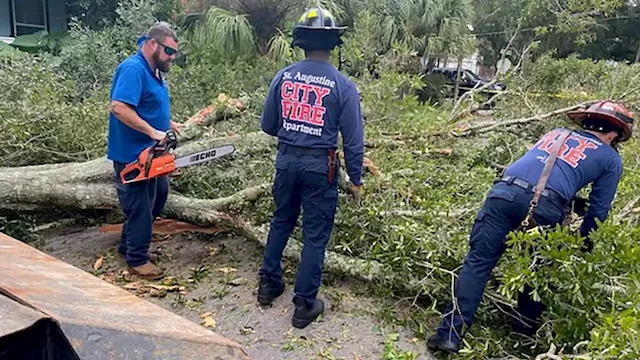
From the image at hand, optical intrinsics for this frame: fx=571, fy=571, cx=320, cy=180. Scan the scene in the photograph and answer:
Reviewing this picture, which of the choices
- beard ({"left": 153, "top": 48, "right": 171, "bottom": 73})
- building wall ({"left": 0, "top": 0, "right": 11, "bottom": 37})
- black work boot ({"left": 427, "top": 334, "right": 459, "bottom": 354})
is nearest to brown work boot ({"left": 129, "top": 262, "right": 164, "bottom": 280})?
beard ({"left": 153, "top": 48, "right": 171, "bottom": 73})

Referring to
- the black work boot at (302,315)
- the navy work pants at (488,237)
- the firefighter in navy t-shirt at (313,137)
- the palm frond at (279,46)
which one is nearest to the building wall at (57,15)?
the palm frond at (279,46)

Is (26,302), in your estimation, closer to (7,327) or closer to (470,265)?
(7,327)

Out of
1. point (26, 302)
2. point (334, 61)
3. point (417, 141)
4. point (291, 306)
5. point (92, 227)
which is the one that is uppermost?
point (26, 302)

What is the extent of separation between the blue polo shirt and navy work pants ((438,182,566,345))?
217 centimetres

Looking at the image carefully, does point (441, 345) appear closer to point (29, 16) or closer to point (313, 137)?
point (313, 137)

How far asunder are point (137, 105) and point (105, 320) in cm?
238

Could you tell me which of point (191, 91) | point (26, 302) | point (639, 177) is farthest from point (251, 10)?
point (26, 302)

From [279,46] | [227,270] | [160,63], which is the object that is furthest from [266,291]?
[279,46]

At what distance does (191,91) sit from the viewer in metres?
7.13

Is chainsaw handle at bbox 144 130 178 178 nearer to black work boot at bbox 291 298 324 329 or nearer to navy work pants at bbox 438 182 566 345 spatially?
black work boot at bbox 291 298 324 329

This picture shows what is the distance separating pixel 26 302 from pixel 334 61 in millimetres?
4834

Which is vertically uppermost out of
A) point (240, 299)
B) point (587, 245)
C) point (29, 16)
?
point (587, 245)

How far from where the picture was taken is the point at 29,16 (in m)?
14.2

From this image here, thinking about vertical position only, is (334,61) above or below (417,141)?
above
